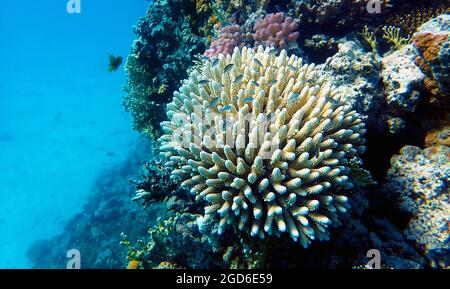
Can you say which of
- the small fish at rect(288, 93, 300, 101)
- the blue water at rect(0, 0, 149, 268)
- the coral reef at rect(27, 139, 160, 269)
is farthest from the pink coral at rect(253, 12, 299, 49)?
the blue water at rect(0, 0, 149, 268)

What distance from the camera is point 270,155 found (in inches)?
104

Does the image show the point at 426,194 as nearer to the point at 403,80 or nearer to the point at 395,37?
the point at 403,80

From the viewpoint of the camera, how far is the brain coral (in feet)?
8.39

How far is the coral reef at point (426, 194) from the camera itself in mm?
3125

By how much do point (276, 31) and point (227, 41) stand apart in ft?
3.14

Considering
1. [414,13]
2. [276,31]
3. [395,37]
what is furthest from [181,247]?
[414,13]

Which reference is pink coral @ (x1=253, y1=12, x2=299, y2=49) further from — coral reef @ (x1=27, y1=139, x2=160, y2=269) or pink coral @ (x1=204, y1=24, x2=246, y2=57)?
coral reef @ (x1=27, y1=139, x2=160, y2=269)

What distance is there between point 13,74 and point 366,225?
89.2 meters

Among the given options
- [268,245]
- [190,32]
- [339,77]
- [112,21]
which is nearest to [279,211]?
[268,245]

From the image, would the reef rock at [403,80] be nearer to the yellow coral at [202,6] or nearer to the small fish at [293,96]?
the small fish at [293,96]

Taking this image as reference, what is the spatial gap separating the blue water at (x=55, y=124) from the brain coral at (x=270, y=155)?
74.2 feet

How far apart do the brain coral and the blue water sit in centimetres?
2261

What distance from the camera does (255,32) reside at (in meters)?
5.53

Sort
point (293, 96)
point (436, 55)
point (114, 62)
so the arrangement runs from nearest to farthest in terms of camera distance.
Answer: point (293, 96) < point (436, 55) < point (114, 62)
